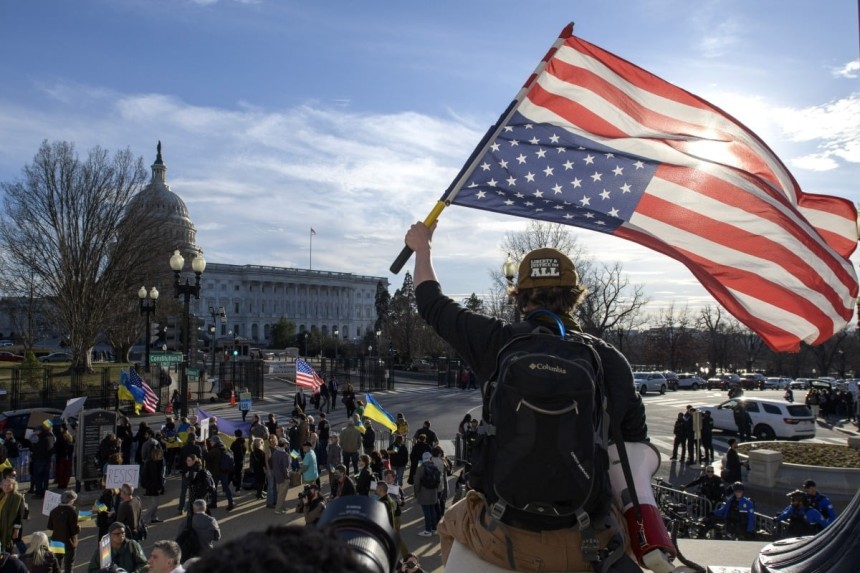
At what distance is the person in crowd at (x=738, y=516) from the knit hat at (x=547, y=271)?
10.1 m

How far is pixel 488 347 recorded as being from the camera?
282 cm

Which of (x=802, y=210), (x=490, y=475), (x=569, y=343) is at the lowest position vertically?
(x=490, y=475)

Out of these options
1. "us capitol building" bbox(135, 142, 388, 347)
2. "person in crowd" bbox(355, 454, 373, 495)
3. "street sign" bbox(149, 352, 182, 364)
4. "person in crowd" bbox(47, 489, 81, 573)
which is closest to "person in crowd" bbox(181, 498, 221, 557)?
"person in crowd" bbox(47, 489, 81, 573)

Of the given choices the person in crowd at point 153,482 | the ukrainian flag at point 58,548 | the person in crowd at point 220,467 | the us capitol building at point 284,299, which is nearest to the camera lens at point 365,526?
the ukrainian flag at point 58,548

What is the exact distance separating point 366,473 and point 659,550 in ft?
33.5

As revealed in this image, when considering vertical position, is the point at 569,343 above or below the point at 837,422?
above

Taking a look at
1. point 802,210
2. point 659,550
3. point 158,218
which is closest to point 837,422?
point 802,210

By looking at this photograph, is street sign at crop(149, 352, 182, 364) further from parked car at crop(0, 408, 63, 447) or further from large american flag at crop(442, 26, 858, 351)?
large american flag at crop(442, 26, 858, 351)

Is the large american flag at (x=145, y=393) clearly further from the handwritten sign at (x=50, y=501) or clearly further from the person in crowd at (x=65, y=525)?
the person in crowd at (x=65, y=525)

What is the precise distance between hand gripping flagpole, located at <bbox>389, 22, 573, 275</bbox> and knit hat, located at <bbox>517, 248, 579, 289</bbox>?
948mm

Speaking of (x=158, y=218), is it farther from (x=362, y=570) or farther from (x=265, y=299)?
(x=265, y=299)

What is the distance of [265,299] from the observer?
141875 millimetres

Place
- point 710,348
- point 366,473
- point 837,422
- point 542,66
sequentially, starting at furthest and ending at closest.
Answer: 1. point 710,348
2. point 837,422
3. point 366,473
4. point 542,66

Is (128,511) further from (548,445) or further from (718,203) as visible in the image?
(548,445)
